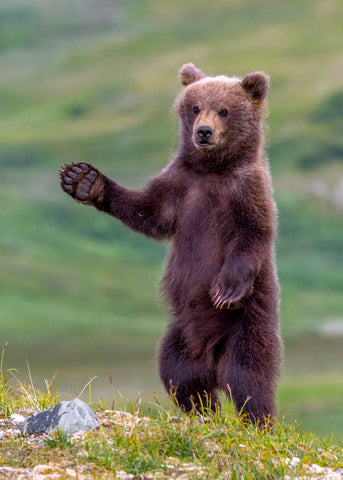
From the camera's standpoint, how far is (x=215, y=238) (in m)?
7.77

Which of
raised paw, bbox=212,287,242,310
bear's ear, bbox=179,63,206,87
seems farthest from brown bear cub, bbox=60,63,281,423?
bear's ear, bbox=179,63,206,87

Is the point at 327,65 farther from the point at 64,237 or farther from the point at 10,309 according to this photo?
the point at 10,309

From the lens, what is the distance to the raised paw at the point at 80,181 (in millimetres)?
7887

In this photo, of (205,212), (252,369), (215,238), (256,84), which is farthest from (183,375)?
(256,84)

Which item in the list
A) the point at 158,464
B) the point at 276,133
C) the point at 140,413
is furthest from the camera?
the point at 276,133

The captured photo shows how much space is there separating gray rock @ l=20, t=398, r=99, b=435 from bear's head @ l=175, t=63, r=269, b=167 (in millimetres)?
2355

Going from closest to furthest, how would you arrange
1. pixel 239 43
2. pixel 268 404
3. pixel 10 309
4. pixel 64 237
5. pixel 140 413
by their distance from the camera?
pixel 140 413
pixel 268 404
pixel 10 309
pixel 64 237
pixel 239 43

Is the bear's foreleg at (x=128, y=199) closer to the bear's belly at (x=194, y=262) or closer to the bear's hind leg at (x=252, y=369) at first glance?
the bear's belly at (x=194, y=262)

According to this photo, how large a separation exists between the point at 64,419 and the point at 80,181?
2.14 m

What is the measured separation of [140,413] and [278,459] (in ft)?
4.25

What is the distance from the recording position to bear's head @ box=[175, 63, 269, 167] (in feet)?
25.4

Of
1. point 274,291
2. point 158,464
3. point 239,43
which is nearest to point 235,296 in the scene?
point 274,291

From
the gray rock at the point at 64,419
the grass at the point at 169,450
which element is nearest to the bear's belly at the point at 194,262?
the grass at the point at 169,450

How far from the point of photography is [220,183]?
7.80 meters
